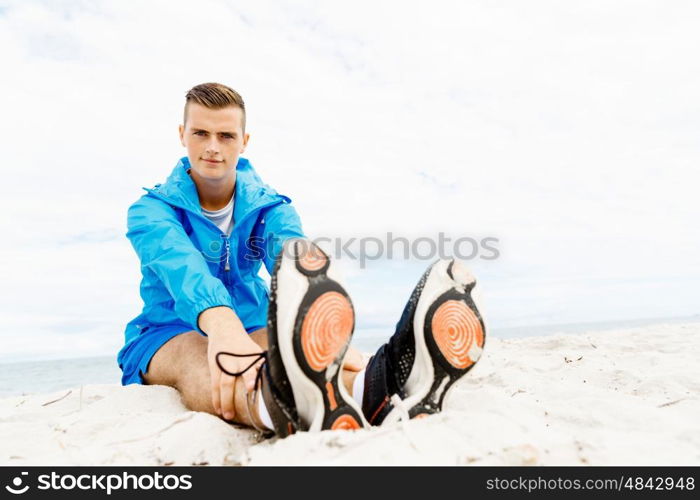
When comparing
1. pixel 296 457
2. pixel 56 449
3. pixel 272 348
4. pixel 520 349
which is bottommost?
pixel 520 349

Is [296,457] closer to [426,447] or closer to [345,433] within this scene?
[345,433]

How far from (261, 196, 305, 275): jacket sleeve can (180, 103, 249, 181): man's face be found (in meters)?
0.25

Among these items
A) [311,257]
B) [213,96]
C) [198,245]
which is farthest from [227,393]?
[213,96]

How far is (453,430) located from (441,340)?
0.26 metres

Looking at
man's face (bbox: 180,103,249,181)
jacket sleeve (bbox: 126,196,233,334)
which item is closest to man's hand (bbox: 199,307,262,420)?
jacket sleeve (bbox: 126,196,233,334)

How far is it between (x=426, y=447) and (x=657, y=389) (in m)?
1.41

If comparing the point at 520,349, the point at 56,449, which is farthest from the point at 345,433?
the point at 520,349

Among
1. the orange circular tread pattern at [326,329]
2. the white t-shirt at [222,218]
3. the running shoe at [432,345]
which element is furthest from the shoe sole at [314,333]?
the white t-shirt at [222,218]

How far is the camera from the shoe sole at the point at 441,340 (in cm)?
130

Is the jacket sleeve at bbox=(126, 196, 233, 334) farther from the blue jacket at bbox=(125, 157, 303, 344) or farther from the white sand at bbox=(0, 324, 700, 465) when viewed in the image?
the white sand at bbox=(0, 324, 700, 465)

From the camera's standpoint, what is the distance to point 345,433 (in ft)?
3.54

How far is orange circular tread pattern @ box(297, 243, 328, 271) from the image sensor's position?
1185mm
